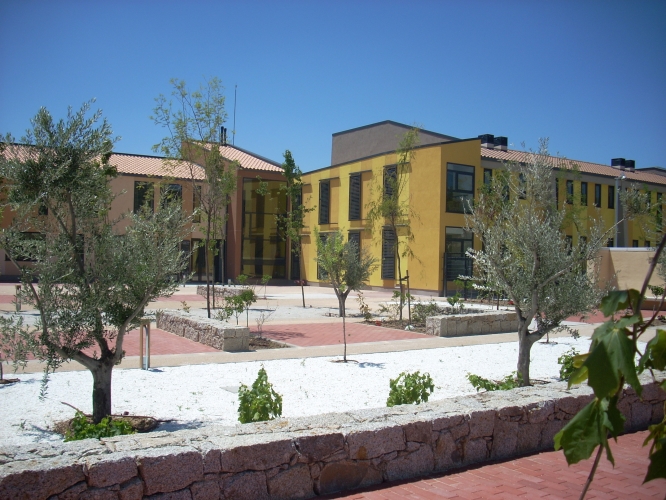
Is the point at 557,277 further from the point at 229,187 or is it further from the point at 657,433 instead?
the point at 229,187

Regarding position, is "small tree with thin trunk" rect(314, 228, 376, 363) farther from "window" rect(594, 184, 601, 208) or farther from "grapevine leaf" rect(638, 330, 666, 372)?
"window" rect(594, 184, 601, 208)

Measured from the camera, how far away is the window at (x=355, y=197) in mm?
33812

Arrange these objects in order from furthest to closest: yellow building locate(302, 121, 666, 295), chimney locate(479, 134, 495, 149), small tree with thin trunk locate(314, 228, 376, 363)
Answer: chimney locate(479, 134, 495, 149), yellow building locate(302, 121, 666, 295), small tree with thin trunk locate(314, 228, 376, 363)

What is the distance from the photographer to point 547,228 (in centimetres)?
887

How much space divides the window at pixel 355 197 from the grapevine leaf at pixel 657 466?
3225 centimetres

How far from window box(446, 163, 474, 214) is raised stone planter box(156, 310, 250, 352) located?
56.8 feet

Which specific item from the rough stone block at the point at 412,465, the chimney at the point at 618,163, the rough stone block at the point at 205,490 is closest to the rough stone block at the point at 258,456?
the rough stone block at the point at 205,490

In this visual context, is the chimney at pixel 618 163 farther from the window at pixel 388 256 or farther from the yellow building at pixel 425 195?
the window at pixel 388 256

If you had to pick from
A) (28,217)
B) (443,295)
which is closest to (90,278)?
(28,217)

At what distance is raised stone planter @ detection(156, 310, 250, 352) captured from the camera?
12070 mm

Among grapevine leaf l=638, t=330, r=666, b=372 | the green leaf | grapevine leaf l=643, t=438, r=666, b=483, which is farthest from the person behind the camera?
grapevine leaf l=638, t=330, r=666, b=372

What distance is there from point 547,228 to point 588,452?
7.98 m

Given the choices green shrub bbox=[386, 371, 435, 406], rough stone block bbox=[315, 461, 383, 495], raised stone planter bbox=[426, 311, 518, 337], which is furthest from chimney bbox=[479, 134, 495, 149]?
rough stone block bbox=[315, 461, 383, 495]

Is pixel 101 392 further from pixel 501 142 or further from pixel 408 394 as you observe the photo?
pixel 501 142
